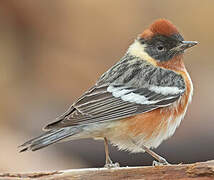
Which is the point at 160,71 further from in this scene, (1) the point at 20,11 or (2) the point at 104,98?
(1) the point at 20,11

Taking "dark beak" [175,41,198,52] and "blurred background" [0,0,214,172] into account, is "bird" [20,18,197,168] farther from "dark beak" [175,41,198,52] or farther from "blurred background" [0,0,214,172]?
"blurred background" [0,0,214,172]

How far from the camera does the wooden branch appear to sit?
24.2 ft

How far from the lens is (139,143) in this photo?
848 cm

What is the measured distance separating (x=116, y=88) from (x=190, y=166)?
183 cm

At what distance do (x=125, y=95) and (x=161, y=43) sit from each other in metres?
1.16

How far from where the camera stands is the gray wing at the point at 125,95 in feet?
27.2

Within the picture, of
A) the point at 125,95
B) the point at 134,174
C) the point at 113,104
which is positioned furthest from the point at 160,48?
the point at 134,174

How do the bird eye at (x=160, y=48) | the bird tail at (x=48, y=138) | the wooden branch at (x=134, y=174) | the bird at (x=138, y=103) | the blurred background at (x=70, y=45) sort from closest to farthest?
the wooden branch at (x=134, y=174), the bird tail at (x=48, y=138), the bird at (x=138, y=103), the bird eye at (x=160, y=48), the blurred background at (x=70, y=45)

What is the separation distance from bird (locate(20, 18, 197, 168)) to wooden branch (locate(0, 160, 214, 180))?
1.04 ft

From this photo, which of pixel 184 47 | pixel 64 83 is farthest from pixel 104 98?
pixel 64 83

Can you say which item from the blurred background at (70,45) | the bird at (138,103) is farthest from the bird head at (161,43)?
the blurred background at (70,45)

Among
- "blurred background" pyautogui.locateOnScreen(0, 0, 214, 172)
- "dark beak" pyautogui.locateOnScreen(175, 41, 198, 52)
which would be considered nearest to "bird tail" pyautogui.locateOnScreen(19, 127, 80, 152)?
"dark beak" pyautogui.locateOnScreen(175, 41, 198, 52)

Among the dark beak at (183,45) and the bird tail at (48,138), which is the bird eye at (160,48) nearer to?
the dark beak at (183,45)

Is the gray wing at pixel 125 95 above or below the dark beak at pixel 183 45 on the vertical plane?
below
